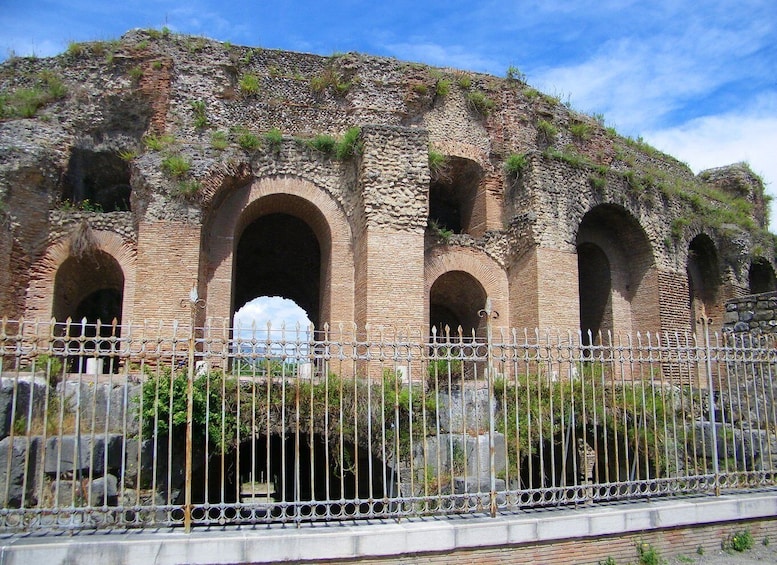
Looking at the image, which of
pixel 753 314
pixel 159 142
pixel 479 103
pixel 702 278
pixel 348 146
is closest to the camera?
pixel 753 314

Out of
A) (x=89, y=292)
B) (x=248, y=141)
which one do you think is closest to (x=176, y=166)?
(x=248, y=141)

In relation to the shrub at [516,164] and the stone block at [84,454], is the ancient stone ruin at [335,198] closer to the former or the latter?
the shrub at [516,164]

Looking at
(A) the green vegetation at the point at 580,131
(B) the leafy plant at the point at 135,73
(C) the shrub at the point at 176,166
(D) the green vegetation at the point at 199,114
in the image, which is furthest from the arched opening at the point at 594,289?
(B) the leafy plant at the point at 135,73

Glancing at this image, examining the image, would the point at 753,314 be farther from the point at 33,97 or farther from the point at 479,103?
the point at 33,97

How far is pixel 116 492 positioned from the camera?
851 cm

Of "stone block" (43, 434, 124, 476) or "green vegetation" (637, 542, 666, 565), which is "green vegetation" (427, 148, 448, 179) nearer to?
"stone block" (43, 434, 124, 476)

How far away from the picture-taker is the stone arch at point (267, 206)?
1333cm

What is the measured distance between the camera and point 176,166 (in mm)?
12664

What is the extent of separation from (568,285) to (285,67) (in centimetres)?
826

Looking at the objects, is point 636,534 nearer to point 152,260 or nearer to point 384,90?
point 152,260

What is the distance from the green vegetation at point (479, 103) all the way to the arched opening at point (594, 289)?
162 inches

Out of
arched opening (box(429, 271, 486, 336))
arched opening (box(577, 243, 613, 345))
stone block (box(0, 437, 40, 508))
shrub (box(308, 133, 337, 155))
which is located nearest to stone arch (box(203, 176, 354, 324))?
shrub (box(308, 133, 337, 155))

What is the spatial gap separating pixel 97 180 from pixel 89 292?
2.55m

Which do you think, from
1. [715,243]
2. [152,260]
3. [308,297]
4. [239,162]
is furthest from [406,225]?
[715,243]
